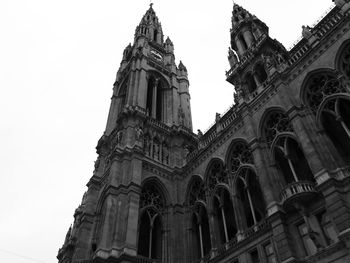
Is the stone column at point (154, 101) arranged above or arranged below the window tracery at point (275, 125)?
above

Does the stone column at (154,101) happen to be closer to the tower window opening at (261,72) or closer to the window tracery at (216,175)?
the window tracery at (216,175)

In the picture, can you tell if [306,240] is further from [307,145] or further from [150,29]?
[150,29]

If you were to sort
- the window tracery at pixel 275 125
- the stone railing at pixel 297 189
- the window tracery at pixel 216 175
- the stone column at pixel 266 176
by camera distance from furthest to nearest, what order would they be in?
1. the window tracery at pixel 216 175
2. the window tracery at pixel 275 125
3. the stone column at pixel 266 176
4. the stone railing at pixel 297 189

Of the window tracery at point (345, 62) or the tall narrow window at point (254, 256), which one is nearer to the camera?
the tall narrow window at point (254, 256)

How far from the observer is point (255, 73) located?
29.6m

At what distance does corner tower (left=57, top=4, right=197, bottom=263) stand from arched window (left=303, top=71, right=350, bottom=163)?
14213 millimetres

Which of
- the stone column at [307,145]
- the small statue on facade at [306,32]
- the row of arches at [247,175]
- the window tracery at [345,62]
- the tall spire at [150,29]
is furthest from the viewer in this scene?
the tall spire at [150,29]

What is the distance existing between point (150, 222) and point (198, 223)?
4050mm

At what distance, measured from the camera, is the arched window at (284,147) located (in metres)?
22.0

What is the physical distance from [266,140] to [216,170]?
18.6ft

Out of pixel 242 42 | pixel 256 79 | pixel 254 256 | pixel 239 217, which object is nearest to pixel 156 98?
pixel 242 42

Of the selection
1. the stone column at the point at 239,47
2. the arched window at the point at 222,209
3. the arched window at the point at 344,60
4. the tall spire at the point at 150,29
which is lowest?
the arched window at the point at 222,209

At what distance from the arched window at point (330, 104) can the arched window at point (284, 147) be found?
2033 mm

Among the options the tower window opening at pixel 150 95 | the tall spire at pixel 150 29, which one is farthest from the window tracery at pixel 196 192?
the tall spire at pixel 150 29
